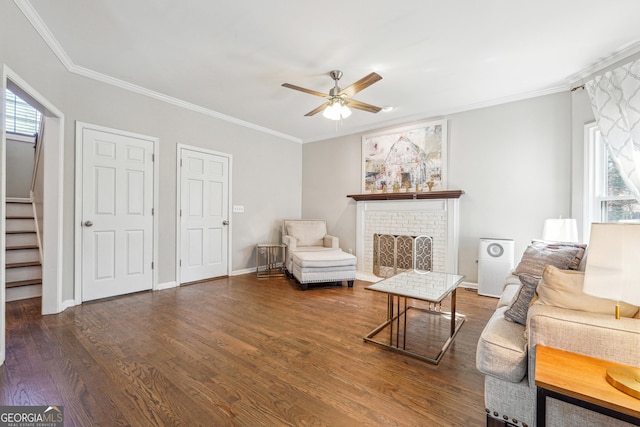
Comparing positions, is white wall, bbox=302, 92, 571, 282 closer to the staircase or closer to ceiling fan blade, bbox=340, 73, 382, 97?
ceiling fan blade, bbox=340, 73, 382, 97

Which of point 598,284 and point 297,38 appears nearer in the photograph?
point 598,284

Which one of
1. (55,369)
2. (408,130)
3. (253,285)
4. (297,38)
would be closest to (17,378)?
(55,369)

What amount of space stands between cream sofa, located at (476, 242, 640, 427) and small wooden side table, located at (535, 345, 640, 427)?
0.21 feet

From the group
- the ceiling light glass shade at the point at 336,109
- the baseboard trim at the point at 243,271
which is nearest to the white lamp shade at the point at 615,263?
the ceiling light glass shade at the point at 336,109

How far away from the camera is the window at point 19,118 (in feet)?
16.7

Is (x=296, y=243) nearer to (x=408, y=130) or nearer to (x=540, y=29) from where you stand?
(x=408, y=130)

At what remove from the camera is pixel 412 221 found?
4.40 metres

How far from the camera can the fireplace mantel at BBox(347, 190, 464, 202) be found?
156 inches

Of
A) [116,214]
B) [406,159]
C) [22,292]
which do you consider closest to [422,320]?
[406,159]

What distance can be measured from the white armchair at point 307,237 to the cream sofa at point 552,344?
11.3ft

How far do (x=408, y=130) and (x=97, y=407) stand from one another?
15.4 ft

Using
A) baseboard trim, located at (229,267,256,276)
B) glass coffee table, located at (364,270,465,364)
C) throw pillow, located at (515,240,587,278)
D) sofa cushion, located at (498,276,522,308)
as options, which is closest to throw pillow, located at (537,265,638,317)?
sofa cushion, located at (498,276,522,308)

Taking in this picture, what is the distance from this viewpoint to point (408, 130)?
4.45m

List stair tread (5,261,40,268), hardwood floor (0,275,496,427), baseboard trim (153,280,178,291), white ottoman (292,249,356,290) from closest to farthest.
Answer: hardwood floor (0,275,496,427), stair tread (5,261,40,268), baseboard trim (153,280,178,291), white ottoman (292,249,356,290)
